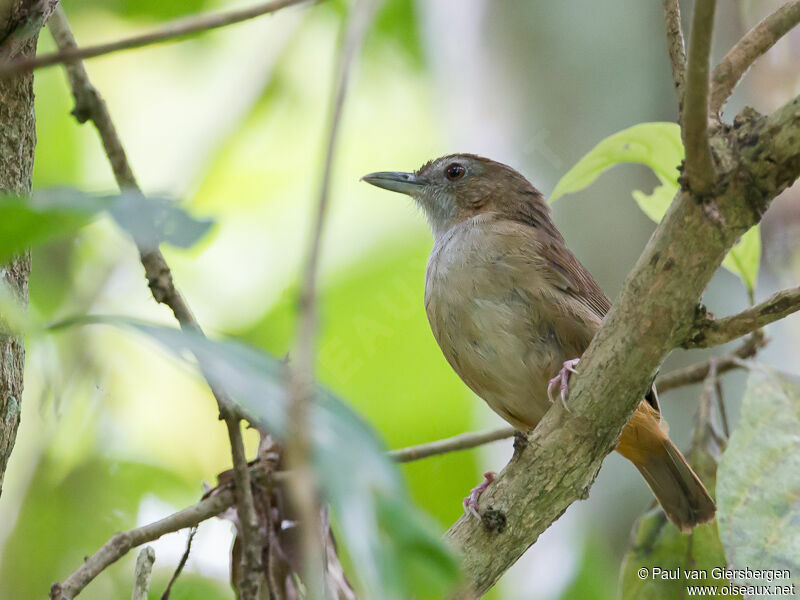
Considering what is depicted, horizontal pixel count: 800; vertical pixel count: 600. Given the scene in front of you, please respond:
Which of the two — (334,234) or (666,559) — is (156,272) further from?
(334,234)

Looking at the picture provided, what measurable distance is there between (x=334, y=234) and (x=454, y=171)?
1.05 metres

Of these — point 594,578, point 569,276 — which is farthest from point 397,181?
point 594,578

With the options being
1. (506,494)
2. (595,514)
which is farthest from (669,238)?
(595,514)

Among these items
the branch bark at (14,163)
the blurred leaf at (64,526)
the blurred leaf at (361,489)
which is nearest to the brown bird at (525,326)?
the branch bark at (14,163)

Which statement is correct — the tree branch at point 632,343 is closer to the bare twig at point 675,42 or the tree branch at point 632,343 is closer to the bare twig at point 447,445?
the bare twig at point 675,42

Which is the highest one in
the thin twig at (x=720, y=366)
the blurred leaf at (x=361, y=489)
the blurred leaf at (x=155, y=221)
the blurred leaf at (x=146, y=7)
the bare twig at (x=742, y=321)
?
the blurred leaf at (x=146, y=7)

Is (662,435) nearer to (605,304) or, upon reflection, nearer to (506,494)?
(605,304)

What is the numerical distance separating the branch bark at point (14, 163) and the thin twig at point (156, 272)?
149 mm

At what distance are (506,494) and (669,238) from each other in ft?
2.71

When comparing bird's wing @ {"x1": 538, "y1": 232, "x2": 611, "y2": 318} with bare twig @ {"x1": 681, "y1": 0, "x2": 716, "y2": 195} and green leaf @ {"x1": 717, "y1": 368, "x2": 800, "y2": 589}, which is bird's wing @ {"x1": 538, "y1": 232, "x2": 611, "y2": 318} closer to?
green leaf @ {"x1": 717, "y1": 368, "x2": 800, "y2": 589}

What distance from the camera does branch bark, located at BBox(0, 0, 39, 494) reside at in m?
1.93

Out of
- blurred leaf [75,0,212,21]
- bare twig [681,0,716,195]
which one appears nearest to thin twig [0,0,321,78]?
bare twig [681,0,716,195]

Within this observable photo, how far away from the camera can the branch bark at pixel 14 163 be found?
1.93m

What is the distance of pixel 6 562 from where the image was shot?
12.8 feet
